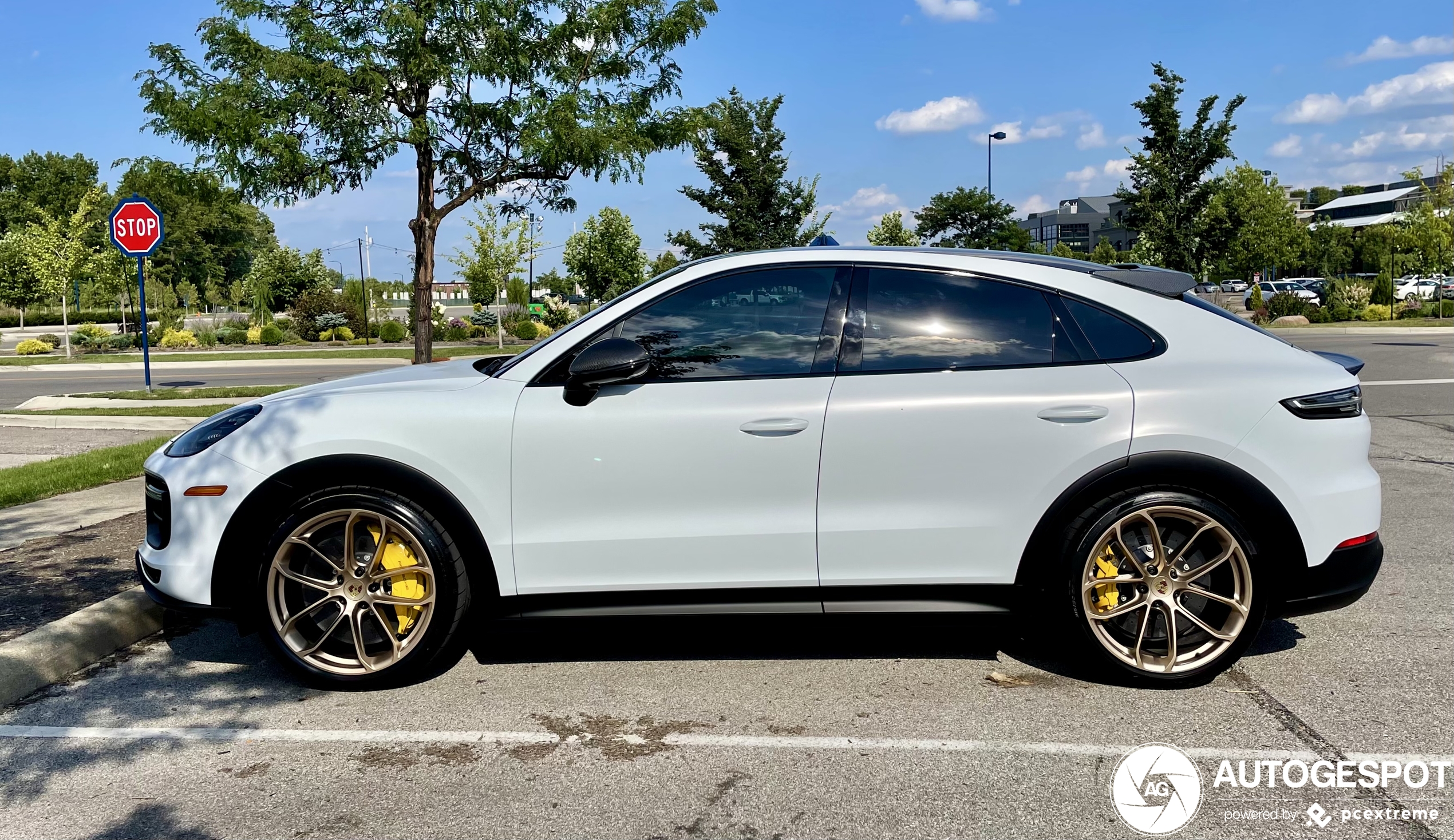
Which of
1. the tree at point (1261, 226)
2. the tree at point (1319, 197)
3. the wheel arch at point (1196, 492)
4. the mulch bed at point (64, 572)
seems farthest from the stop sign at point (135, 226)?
the tree at point (1319, 197)

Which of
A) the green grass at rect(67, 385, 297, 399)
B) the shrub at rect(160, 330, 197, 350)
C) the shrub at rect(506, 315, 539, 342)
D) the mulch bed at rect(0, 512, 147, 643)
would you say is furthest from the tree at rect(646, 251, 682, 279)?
the mulch bed at rect(0, 512, 147, 643)

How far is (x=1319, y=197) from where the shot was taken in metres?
155

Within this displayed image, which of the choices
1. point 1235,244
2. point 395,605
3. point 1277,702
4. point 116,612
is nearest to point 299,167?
point 116,612

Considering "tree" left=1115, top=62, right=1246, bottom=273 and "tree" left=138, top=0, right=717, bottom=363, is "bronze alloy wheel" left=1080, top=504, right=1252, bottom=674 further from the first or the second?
"tree" left=1115, top=62, right=1246, bottom=273

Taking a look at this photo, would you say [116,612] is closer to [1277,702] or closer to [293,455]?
[293,455]

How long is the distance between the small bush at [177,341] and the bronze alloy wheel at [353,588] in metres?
37.2

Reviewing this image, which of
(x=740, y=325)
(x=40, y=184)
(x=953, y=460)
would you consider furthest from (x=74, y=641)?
(x=40, y=184)

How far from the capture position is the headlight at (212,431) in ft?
13.3

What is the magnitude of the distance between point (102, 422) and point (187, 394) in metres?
3.92

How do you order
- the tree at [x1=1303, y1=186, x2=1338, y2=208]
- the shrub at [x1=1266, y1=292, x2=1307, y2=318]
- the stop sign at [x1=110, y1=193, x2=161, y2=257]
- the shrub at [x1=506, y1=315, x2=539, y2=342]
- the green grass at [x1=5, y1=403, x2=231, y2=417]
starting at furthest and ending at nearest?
the tree at [x1=1303, y1=186, x2=1338, y2=208] < the shrub at [x1=506, y1=315, x2=539, y2=342] < the shrub at [x1=1266, y1=292, x2=1307, y2=318] < the stop sign at [x1=110, y1=193, x2=161, y2=257] < the green grass at [x1=5, y1=403, x2=231, y2=417]

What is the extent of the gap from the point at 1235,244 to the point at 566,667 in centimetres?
3968

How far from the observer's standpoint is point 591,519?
381 centimetres

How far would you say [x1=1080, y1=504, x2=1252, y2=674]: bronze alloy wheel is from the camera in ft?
12.4

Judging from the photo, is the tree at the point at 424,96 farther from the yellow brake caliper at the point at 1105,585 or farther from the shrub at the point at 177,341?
the shrub at the point at 177,341
